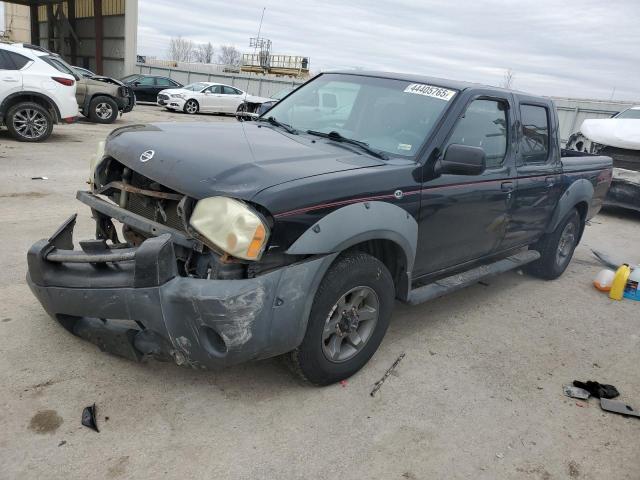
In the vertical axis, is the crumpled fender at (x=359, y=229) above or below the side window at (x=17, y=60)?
below

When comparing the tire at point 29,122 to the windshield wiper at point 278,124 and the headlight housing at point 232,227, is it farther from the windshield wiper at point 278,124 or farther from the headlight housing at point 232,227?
the headlight housing at point 232,227

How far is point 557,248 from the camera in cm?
555

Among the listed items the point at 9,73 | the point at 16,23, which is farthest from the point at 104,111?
the point at 16,23

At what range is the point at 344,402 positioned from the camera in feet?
10.1

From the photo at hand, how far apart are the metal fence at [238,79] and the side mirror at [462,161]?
1080 inches

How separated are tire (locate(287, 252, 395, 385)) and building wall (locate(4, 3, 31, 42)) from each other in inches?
1856

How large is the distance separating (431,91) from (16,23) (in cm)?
4929

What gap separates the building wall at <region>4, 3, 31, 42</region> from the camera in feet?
137

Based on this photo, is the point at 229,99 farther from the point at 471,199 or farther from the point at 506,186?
the point at 471,199

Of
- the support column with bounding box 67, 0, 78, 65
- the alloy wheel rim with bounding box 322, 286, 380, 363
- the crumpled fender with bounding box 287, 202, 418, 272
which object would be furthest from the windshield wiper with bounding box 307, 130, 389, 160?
the support column with bounding box 67, 0, 78, 65

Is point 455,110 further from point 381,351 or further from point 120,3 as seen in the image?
point 120,3

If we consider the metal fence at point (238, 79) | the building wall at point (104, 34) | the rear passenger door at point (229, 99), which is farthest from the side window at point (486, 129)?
the building wall at point (104, 34)

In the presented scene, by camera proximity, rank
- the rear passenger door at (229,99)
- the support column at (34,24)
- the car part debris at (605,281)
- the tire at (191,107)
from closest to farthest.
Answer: the car part debris at (605,281), the tire at (191,107), the rear passenger door at (229,99), the support column at (34,24)

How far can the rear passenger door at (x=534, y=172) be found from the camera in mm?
4457
